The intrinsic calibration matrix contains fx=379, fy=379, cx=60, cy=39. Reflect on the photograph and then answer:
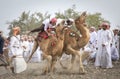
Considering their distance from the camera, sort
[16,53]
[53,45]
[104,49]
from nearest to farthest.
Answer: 1. [53,45]
2. [16,53]
3. [104,49]

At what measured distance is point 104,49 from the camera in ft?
51.6

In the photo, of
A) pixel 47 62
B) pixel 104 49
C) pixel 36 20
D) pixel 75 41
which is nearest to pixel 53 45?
pixel 47 62

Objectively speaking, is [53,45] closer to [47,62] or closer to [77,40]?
[47,62]

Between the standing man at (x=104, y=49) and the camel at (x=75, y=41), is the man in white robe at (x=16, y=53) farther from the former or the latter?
the standing man at (x=104, y=49)

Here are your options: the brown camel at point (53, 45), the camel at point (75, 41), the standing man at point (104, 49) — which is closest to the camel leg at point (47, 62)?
the brown camel at point (53, 45)

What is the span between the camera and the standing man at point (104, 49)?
15539mm

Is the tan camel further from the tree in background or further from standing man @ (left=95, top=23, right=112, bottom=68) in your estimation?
the tree in background

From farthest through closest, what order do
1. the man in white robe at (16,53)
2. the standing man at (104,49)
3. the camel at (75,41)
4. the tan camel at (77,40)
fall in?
the standing man at (104,49) < the tan camel at (77,40) < the camel at (75,41) < the man in white robe at (16,53)

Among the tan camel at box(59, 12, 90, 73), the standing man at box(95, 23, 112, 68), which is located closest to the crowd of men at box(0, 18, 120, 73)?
the standing man at box(95, 23, 112, 68)

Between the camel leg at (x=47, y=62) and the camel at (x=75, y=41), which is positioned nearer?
the camel leg at (x=47, y=62)

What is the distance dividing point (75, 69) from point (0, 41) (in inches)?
114

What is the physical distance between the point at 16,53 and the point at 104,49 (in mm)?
4234

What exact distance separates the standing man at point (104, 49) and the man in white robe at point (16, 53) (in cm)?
382

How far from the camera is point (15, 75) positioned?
1286cm
